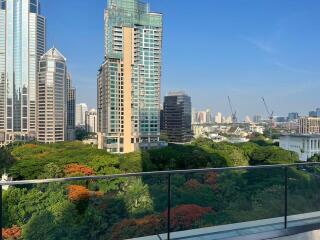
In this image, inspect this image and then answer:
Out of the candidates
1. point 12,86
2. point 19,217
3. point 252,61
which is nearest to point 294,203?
point 19,217

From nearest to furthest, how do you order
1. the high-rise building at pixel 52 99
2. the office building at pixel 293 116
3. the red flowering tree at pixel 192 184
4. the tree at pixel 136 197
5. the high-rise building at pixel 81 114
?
the tree at pixel 136 197 < the red flowering tree at pixel 192 184 < the high-rise building at pixel 52 99 < the office building at pixel 293 116 < the high-rise building at pixel 81 114

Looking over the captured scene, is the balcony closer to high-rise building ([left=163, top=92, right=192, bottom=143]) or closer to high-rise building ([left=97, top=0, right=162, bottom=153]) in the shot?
high-rise building ([left=97, top=0, right=162, bottom=153])

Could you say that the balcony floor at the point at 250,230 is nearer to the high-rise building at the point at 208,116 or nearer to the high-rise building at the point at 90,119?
the high-rise building at the point at 90,119

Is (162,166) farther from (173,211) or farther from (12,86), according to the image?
(173,211)

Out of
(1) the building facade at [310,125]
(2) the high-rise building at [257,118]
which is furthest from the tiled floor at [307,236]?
(2) the high-rise building at [257,118]

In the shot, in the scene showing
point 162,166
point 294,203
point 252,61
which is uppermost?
point 252,61

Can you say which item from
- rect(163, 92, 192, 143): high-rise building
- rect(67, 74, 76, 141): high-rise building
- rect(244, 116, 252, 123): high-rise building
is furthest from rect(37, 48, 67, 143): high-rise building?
rect(244, 116, 252, 123): high-rise building

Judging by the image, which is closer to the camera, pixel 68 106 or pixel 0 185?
pixel 0 185
